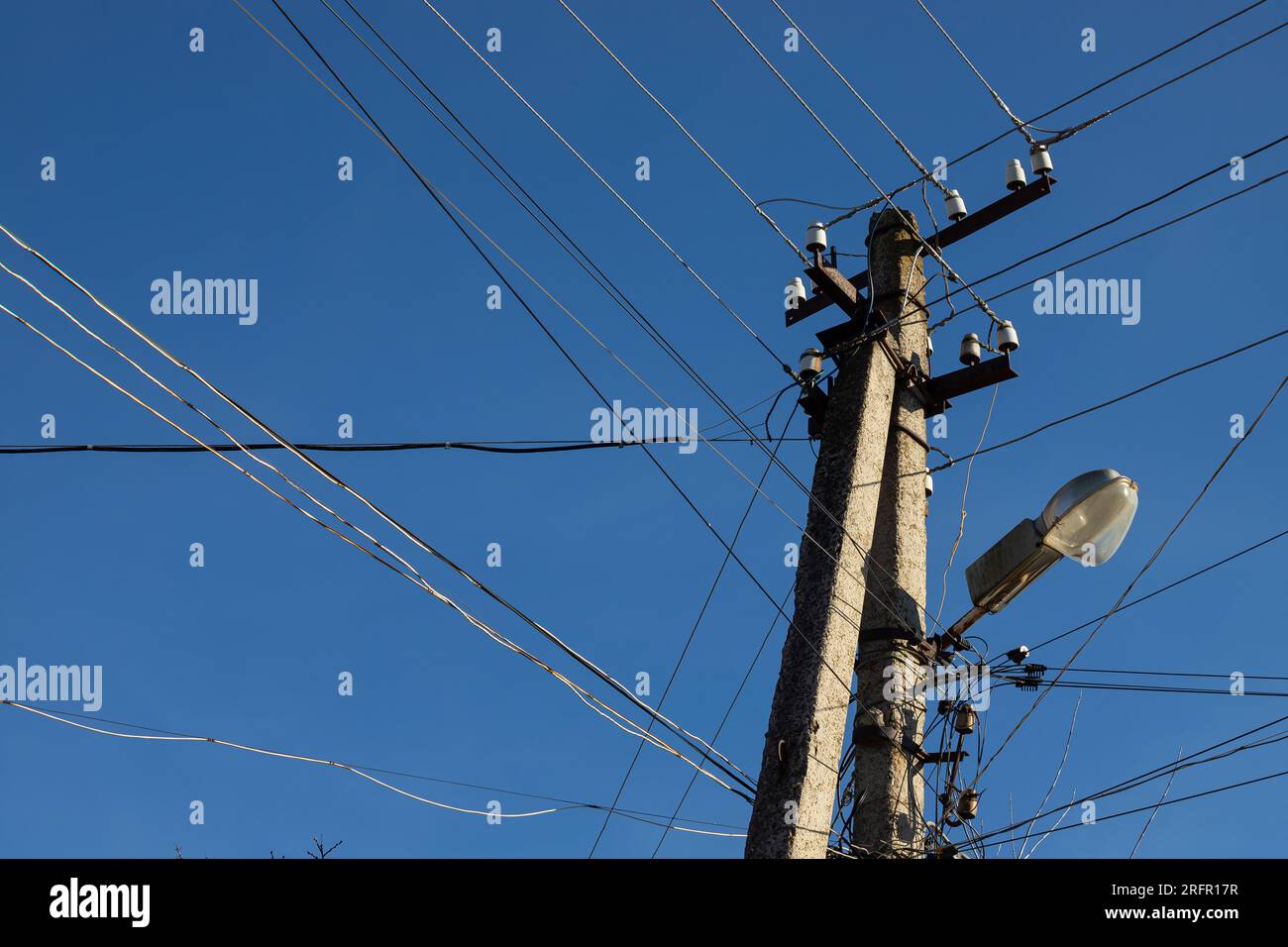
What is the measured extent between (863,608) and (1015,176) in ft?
10.9

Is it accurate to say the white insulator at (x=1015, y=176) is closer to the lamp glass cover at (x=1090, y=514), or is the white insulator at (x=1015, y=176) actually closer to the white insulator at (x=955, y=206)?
the white insulator at (x=955, y=206)

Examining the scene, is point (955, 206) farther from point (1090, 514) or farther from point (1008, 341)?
point (1090, 514)

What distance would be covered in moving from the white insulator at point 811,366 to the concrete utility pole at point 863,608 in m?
0.22

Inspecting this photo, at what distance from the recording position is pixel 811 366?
886 centimetres

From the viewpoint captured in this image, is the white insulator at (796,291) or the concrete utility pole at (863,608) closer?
the concrete utility pole at (863,608)

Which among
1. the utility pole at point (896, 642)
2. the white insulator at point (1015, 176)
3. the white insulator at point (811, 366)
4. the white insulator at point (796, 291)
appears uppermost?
the white insulator at point (1015, 176)

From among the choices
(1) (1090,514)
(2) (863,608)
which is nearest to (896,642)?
(2) (863,608)

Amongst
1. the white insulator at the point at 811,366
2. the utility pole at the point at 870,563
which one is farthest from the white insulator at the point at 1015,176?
the white insulator at the point at 811,366

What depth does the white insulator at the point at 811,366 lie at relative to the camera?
8.84 m

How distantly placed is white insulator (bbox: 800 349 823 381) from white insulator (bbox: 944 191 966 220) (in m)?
1.57

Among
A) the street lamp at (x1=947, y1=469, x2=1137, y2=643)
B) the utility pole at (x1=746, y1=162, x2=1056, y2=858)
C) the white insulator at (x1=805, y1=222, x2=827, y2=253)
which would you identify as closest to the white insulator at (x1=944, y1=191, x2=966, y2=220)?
the utility pole at (x1=746, y1=162, x2=1056, y2=858)

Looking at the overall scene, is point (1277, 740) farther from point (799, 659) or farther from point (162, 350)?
point (162, 350)
